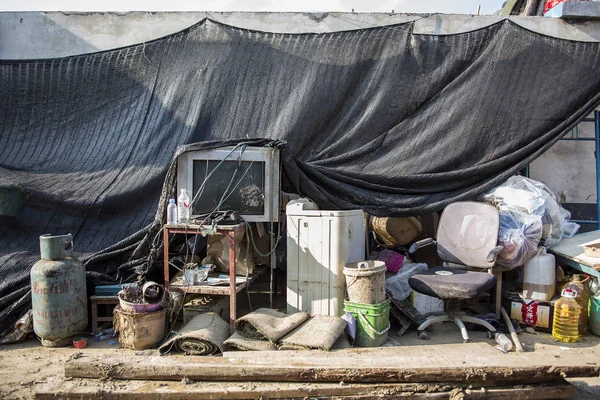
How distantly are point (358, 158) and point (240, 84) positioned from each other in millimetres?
1634

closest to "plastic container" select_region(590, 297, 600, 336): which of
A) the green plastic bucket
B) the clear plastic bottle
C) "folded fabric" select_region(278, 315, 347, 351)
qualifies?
the clear plastic bottle

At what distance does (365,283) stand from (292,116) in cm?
223

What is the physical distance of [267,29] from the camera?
621 cm

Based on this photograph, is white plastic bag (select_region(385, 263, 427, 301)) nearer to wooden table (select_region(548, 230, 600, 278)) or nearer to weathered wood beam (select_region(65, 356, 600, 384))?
wooden table (select_region(548, 230, 600, 278))

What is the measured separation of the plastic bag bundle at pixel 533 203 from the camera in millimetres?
4723

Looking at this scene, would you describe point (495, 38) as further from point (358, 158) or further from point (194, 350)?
point (194, 350)

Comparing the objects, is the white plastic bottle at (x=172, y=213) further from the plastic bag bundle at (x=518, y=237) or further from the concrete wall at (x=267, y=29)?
the concrete wall at (x=267, y=29)

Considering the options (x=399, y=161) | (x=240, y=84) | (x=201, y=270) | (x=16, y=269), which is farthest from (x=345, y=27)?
Result: (x=16, y=269)

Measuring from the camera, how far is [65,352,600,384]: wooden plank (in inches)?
116

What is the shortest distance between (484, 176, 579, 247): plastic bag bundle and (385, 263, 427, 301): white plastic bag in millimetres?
1096

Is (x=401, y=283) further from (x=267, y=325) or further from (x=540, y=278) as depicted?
(x=267, y=325)

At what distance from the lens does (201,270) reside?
14.0 feet

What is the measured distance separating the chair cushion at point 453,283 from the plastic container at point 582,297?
0.85 metres

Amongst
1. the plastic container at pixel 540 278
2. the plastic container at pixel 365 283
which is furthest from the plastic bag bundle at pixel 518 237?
the plastic container at pixel 365 283
